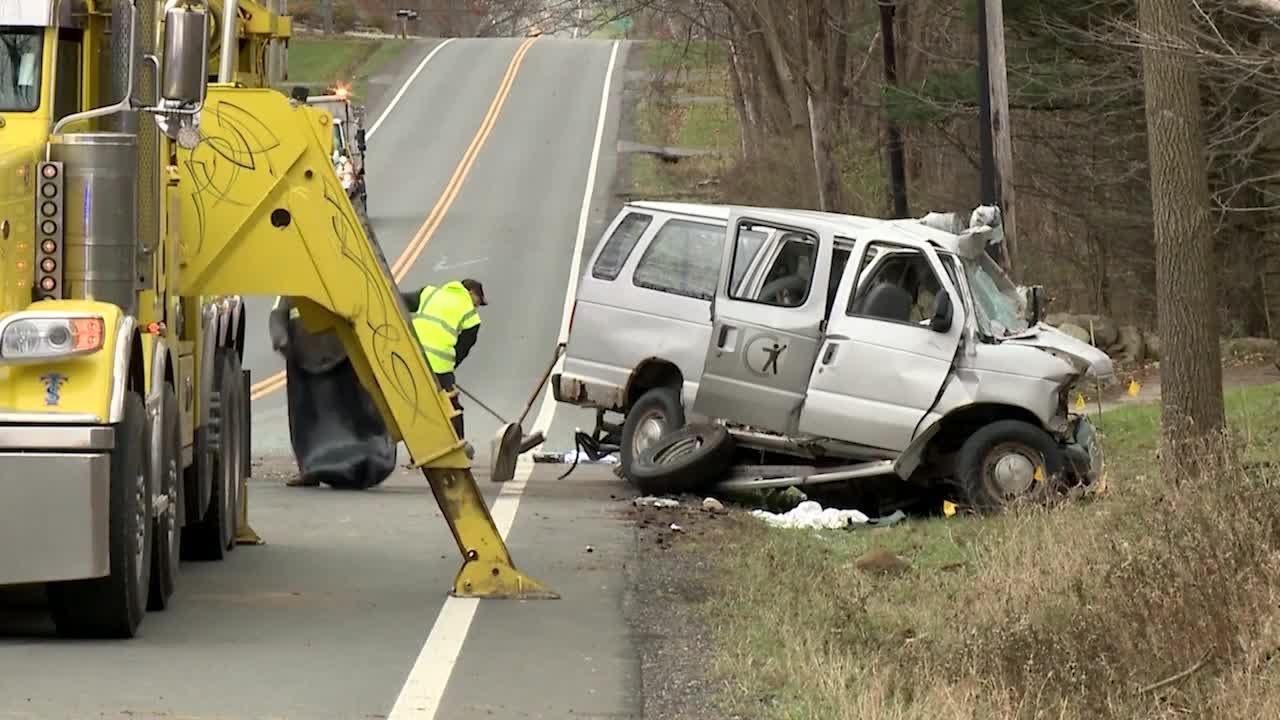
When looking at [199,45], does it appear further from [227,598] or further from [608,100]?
[608,100]

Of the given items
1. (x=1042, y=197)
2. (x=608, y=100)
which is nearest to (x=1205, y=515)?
(x=1042, y=197)

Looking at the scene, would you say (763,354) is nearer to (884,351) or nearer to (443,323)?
(884,351)

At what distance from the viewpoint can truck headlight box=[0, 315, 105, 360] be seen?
8.94 meters

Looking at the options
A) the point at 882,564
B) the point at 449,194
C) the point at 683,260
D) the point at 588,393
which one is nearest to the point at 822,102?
the point at 449,194

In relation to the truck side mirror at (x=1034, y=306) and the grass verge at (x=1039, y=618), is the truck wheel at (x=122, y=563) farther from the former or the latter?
the truck side mirror at (x=1034, y=306)

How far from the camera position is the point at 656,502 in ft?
52.1

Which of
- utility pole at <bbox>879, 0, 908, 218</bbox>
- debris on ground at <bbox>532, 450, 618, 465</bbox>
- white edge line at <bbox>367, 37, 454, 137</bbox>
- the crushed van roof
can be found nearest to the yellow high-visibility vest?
debris on ground at <bbox>532, 450, 618, 465</bbox>

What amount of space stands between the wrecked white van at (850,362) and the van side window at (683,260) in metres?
0.02

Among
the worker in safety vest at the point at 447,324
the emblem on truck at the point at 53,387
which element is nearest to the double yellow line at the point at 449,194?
the worker in safety vest at the point at 447,324

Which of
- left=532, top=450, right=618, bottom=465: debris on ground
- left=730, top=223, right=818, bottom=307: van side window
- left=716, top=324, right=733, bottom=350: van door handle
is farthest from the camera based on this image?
left=532, top=450, right=618, bottom=465: debris on ground

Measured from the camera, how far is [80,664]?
8.92 meters

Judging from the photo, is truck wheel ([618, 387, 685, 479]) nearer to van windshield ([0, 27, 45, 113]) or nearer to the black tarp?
the black tarp

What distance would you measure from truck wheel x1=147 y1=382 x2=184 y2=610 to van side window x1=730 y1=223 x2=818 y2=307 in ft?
18.4

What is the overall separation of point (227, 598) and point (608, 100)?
46.0 m
